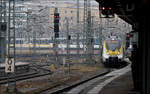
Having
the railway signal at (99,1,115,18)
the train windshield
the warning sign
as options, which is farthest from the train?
the warning sign

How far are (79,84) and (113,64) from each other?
1440 cm

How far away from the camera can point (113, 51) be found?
32.5 meters

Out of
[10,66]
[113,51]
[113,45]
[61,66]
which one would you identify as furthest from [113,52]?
[10,66]

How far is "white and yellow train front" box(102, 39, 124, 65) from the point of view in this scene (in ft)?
106

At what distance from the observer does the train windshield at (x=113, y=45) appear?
32.6 m

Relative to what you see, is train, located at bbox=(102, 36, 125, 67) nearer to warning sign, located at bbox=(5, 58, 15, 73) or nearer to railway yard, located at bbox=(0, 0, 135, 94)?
railway yard, located at bbox=(0, 0, 135, 94)

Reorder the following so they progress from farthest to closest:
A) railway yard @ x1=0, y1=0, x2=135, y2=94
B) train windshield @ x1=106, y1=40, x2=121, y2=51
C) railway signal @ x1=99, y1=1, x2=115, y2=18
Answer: train windshield @ x1=106, y1=40, x2=121, y2=51, railway yard @ x1=0, y1=0, x2=135, y2=94, railway signal @ x1=99, y1=1, x2=115, y2=18

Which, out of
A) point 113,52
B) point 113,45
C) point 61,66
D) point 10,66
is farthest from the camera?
point 61,66

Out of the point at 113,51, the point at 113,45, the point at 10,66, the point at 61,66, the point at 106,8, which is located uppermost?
the point at 106,8

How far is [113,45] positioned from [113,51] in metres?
0.67

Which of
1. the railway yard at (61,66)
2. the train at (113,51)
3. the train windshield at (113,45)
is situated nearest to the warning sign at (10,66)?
the railway yard at (61,66)

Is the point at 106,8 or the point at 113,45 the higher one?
the point at 106,8

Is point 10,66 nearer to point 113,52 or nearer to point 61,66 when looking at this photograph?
point 113,52

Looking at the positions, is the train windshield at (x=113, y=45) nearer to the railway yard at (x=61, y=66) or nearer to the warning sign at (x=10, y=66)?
the railway yard at (x=61, y=66)
